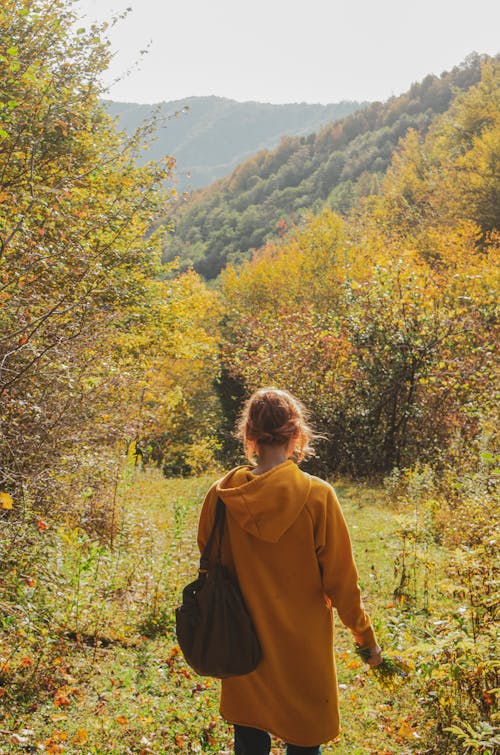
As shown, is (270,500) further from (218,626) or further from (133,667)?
(133,667)

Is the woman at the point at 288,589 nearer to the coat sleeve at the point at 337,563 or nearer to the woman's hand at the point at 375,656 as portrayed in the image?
the coat sleeve at the point at 337,563

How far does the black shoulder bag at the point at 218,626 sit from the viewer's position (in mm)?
2180

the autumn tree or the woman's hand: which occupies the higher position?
the autumn tree

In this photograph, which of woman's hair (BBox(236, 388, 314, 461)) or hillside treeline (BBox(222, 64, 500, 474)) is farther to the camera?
hillside treeline (BBox(222, 64, 500, 474))

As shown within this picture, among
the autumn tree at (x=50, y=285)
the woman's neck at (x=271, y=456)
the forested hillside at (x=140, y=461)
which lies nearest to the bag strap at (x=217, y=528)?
the woman's neck at (x=271, y=456)

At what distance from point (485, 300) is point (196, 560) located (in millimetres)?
8797

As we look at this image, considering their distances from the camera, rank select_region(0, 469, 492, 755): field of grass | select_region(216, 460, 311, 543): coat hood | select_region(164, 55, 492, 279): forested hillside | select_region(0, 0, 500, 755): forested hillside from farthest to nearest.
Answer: select_region(164, 55, 492, 279): forested hillside
select_region(0, 0, 500, 755): forested hillside
select_region(0, 469, 492, 755): field of grass
select_region(216, 460, 311, 543): coat hood

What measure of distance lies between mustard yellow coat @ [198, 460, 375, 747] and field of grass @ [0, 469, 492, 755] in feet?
2.20

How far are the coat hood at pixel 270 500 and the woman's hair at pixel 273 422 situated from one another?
0.13 meters

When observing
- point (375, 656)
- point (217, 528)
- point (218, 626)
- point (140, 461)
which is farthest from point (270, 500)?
point (140, 461)

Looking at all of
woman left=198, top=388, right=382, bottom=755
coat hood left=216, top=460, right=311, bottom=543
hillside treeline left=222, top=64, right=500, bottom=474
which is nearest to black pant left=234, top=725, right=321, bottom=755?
woman left=198, top=388, right=382, bottom=755

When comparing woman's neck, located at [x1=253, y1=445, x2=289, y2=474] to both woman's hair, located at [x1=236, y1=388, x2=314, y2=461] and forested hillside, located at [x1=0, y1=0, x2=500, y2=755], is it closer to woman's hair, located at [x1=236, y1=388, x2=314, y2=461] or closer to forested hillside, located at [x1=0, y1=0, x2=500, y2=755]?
woman's hair, located at [x1=236, y1=388, x2=314, y2=461]

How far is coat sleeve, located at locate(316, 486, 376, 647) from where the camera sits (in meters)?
2.20

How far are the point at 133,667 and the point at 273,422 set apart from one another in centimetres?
316
